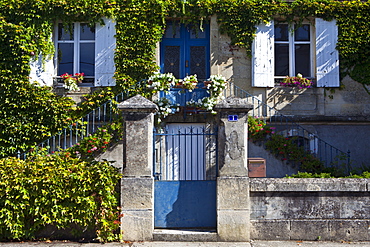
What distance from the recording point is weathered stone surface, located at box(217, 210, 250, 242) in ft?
22.0

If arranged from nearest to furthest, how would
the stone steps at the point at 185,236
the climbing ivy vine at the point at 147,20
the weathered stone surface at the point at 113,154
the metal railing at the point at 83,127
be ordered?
the stone steps at the point at 185,236 → the weathered stone surface at the point at 113,154 → the metal railing at the point at 83,127 → the climbing ivy vine at the point at 147,20

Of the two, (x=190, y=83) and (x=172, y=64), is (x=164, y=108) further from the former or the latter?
(x=172, y=64)

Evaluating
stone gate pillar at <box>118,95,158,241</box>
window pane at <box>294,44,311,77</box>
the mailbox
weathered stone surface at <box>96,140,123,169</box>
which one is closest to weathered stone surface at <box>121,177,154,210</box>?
stone gate pillar at <box>118,95,158,241</box>

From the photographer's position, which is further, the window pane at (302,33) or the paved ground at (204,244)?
the window pane at (302,33)

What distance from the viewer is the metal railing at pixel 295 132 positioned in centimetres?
1092

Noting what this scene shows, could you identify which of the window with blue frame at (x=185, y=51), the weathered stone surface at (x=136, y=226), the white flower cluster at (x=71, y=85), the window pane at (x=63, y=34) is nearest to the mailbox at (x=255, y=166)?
the weathered stone surface at (x=136, y=226)

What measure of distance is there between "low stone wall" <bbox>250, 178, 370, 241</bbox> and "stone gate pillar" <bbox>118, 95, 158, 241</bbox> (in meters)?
1.70

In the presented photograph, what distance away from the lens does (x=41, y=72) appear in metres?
11.3

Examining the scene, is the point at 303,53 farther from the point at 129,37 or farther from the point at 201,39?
the point at 129,37

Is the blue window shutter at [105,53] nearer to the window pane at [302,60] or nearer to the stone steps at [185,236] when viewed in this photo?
the window pane at [302,60]

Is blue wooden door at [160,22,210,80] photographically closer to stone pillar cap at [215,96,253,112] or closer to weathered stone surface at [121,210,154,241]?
stone pillar cap at [215,96,253,112]

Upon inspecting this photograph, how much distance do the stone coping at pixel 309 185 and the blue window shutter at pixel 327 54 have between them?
5.19 m

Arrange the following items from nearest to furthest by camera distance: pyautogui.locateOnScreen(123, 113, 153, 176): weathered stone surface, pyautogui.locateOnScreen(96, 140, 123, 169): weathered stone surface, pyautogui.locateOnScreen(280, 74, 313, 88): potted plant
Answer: pyautogui.locateOnScreen(123, 113, 153, 176): weathered stone surface, pyautogui.locateOnScreen(96, 140, 123, 169): weathered stone surface, pyautogui.locateOnScreen(280, 74, 313, 88): potted plant

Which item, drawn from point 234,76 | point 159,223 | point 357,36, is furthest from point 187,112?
point 357,36
